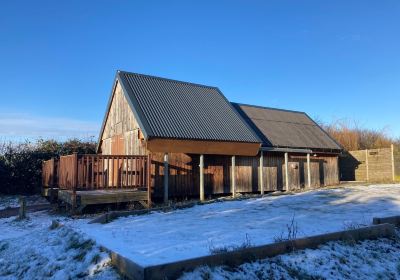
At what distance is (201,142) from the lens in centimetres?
1638

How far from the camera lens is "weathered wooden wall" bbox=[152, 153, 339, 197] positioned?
53.6ft

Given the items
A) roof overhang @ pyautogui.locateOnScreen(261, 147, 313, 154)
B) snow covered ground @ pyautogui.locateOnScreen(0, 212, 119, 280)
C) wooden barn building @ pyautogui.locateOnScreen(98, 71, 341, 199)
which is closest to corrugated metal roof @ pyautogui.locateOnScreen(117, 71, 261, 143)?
wooden barn building @ pyautogui.locateOnScreen(98, 71, 341, 199)

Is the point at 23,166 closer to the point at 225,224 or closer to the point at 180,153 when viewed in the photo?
the point at 180,153

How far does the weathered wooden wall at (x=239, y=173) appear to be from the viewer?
1634cm

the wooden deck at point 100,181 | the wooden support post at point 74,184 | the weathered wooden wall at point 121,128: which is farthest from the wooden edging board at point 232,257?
the weathered wooden wall at point 121,128

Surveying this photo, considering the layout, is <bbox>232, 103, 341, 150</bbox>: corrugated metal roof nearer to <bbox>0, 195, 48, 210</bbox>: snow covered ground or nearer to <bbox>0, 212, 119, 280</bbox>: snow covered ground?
<bbox>0, 195, 48, 210</bbox>: snow covered ground

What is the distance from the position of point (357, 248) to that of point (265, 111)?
18013mm

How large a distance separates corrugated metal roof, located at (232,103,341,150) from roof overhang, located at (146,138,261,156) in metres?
1.78

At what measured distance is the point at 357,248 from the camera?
7297mm

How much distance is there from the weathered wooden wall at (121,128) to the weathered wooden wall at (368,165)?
16.5 m

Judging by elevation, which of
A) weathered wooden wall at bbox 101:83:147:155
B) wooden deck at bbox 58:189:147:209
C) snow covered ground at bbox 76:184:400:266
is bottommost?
snow covered ground at bbox 76:184:400:266

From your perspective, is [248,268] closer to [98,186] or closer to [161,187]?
[98,186]

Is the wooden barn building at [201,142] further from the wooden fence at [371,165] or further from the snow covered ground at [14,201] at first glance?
the wooden fence at [371,165]

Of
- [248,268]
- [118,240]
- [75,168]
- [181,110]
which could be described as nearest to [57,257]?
[118,240]
